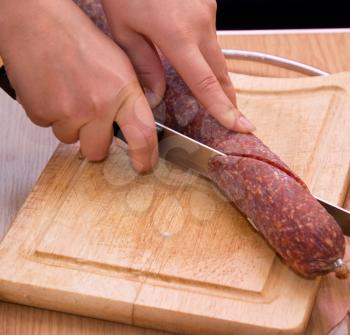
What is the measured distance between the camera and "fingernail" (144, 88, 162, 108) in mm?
1855

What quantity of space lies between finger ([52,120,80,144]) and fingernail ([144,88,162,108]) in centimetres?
20

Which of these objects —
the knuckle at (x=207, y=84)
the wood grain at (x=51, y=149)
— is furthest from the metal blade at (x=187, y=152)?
the wood grain at (x=51, y=149)

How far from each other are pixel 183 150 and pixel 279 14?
1.06 metres

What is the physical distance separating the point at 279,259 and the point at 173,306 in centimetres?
27

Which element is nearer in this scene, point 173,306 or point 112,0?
point 173,306

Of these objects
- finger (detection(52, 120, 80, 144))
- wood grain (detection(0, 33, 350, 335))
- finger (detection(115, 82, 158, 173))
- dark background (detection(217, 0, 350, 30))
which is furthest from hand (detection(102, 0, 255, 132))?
dark background (detection(217, 0, 350, 30))

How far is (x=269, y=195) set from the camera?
63.3 inches

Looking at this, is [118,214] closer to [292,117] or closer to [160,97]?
[160,97]

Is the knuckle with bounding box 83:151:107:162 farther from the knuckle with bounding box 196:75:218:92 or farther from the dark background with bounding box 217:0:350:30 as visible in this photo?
the dark background with bounding box 217:0:350:30

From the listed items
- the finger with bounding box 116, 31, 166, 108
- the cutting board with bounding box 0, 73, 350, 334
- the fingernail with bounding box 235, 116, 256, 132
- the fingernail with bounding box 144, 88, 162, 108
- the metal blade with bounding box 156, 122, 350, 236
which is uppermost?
the finger with bounding box 116, 31, 166, 108

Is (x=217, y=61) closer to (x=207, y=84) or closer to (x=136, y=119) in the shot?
(x=207, y=84)

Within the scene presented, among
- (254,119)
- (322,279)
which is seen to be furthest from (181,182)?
(322,279)

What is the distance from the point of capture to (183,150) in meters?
1.81

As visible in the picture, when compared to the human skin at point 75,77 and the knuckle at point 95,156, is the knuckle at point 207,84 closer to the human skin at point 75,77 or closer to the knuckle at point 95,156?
the human skin at point 75,77
